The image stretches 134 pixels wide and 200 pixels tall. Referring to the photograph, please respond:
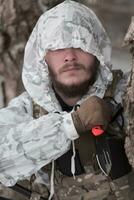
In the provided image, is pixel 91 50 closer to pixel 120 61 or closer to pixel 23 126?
pixel 23 126

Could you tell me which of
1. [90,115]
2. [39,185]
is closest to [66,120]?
[90,115]

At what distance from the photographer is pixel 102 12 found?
439cm

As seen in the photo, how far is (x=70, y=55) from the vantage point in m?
2.47

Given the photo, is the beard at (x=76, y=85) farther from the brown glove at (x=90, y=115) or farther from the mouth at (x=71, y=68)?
the brown glove at (x=90, y=115)

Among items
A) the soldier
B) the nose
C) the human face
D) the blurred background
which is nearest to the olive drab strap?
the soldier

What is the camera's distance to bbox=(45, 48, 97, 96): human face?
2.44m

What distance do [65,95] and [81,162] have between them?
10.5 inches

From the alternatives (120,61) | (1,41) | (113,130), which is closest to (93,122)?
(113,130)

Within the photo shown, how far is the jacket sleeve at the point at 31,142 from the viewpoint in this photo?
2.26m

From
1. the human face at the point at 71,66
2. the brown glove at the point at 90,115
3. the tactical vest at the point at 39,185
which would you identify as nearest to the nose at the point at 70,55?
the human face at the point at 71,66

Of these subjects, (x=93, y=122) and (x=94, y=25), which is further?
(x=94, y=25)

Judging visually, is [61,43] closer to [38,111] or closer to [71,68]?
[71,68]

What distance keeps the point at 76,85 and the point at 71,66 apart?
73mm

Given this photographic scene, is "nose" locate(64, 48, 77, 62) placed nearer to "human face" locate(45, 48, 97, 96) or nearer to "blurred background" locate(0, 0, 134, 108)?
"human face" locate(45, 48, 97, 96)
